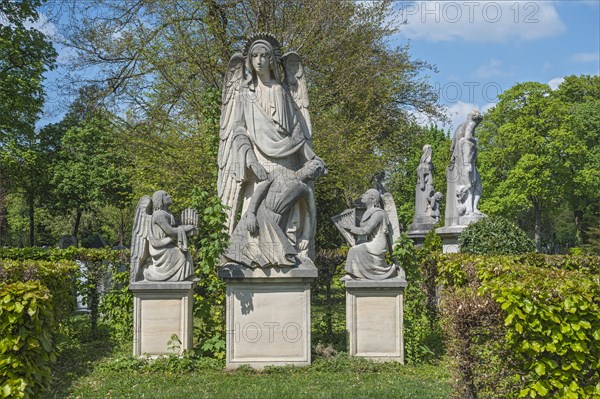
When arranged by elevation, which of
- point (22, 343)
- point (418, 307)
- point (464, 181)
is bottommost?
point (418, 307)

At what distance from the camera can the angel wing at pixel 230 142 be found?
7988 millimetres

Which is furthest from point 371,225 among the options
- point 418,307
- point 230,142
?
point 418,307

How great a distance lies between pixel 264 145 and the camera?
312 inches

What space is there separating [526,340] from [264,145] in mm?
4315

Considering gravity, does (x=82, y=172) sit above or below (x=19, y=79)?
below

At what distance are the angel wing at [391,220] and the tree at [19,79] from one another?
14.2 metres

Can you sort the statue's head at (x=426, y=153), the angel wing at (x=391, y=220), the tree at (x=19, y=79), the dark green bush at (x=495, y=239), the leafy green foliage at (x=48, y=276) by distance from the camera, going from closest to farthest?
the leafy green foliage at (x=48, y=276) < the angel wing at (x=391, y=220) < the dark green bush at (x=495, y=239) < the tree at (x=19, y=79) < the statue's head at (x=426, y=153)

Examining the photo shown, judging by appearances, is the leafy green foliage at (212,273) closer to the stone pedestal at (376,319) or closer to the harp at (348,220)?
the harp at (348,220)

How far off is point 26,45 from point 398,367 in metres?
17.2

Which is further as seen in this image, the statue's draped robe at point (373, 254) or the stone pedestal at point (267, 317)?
the statue's draped robe at point (373, 254)

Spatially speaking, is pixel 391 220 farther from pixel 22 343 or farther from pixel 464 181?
pixel 464 181

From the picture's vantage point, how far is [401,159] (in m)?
22.8

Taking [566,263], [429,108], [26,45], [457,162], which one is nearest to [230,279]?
[566,263]

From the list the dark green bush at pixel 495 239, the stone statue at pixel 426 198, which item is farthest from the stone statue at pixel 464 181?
the stone statue at pixel 426 198
